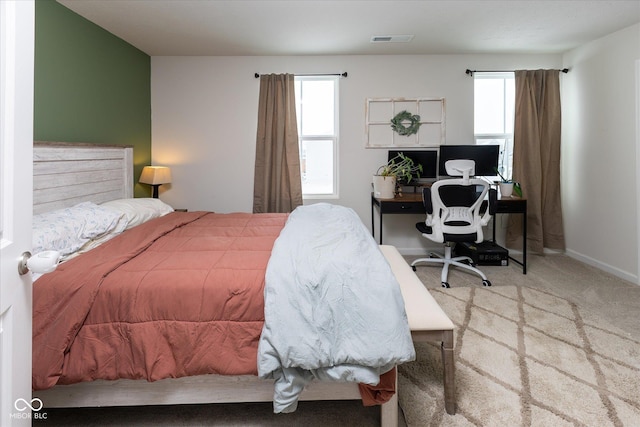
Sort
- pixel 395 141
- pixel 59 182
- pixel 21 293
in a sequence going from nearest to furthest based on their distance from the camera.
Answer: pixel 21 293, pixel 59 182, pixel 395 141

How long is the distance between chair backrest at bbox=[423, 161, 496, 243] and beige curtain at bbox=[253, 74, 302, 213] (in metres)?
1.60

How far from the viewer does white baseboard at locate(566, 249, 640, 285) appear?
11.0 feet

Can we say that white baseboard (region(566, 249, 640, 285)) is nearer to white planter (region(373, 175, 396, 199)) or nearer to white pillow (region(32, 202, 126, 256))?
white planter (region(373, 175, 396, 199))

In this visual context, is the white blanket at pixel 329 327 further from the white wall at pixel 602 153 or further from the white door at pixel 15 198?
the white wall at pixel 602 153

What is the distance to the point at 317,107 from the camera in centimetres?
441

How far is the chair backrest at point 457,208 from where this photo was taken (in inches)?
125

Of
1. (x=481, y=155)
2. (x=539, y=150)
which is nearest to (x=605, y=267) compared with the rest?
(x=539, y=150)

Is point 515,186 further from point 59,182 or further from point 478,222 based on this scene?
A: point 59,182

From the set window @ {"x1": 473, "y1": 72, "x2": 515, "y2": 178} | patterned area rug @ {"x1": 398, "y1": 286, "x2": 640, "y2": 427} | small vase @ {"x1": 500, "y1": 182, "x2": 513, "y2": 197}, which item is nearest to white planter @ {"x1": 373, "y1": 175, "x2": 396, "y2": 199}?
small vase @ {"x1": 500, "y1": 182, "x2": 513, "y2": 197}

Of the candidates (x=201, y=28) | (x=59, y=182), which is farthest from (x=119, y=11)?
(x=59, y=182)

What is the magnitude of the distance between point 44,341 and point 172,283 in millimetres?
487

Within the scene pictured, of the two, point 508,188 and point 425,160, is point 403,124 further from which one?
Answer: point 508,188

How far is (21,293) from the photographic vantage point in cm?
86

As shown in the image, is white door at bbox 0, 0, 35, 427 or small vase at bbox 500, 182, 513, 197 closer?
white door at bbox 0, 0, 35, 427
